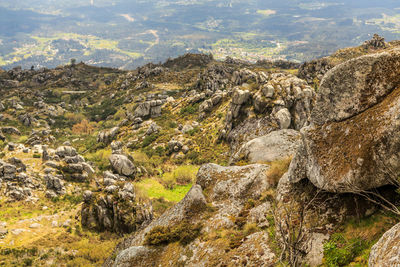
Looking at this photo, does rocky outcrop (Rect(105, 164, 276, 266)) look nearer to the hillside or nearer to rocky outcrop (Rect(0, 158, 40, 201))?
the hillside

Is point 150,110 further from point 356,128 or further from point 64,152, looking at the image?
point 356,128

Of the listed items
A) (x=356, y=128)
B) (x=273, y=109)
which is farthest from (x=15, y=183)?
(x=356, y=128)

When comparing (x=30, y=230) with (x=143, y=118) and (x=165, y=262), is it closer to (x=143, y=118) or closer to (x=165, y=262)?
(x=165, y=262)

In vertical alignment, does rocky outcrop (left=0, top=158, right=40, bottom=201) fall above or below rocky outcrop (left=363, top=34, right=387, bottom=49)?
below

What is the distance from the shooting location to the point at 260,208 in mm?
15320

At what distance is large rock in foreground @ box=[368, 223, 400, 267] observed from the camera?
6859 millimetres

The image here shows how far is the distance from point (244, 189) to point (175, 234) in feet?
18.2

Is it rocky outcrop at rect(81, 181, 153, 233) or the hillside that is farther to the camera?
rocky outcrop at rect(81, 181, 153, 233)

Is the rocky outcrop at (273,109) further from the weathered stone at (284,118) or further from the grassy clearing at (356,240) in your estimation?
the grassy clearing at (356,240)

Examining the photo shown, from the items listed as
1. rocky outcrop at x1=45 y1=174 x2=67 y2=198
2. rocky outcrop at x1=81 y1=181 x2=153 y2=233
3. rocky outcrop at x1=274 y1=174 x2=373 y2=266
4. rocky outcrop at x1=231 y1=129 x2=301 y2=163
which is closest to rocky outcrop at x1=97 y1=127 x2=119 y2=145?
rocky outcrop at x1=45 y1=174 x2=67 y2=198

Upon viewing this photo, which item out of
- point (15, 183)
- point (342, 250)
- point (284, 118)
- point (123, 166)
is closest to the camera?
point (342, 250)

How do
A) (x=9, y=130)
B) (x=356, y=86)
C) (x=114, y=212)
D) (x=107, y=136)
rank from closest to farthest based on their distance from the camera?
(x=356, y=86), (x=114, y=212), (x=107, y=136), (x=9, y=130)

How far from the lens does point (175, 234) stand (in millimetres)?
15812

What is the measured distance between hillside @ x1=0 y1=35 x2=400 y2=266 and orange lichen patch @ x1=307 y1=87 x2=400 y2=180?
48mm
